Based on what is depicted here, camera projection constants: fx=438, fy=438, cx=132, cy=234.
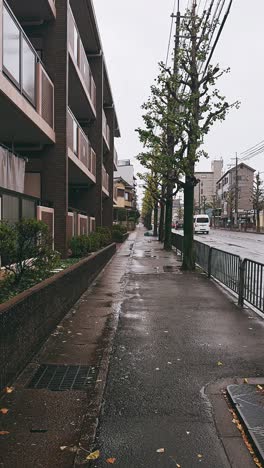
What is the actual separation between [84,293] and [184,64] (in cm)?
871

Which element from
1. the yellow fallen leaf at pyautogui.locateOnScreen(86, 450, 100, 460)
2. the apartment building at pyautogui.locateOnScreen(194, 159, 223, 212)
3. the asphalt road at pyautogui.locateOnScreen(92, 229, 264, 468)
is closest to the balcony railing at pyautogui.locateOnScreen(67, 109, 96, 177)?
the asphalt road at pyautogui.locateOnScreen(92, 229, 264, 468)

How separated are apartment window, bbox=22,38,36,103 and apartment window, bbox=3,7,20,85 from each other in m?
0.44

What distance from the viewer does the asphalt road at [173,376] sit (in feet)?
10.5

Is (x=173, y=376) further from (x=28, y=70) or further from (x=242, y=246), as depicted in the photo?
(x=242, y=246)

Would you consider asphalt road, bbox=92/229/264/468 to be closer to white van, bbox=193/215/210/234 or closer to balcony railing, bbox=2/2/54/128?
balcony railing, bbox=2/2/54/128

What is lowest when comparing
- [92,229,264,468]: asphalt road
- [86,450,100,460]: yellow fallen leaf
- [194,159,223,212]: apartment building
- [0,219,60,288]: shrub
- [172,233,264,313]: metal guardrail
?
[92,229,264,468]: asphalt road

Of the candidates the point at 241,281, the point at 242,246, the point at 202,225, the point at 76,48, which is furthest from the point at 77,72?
the point at 202,225

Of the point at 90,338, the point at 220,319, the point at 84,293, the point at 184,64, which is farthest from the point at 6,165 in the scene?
the point at 184,64

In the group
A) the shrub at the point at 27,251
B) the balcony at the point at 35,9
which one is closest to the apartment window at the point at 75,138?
the balcony at the point at 35,9

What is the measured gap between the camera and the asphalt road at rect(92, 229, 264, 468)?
319 cm

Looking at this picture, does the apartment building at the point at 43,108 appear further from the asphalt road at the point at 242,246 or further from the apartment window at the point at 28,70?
the asphalt road at the point at 242,246

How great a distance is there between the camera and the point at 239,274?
8.74m

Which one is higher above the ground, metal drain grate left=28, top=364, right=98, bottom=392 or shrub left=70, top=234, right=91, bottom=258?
shrub left=70, top=234, right=91, bottom=258

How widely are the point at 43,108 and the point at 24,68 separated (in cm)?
207
